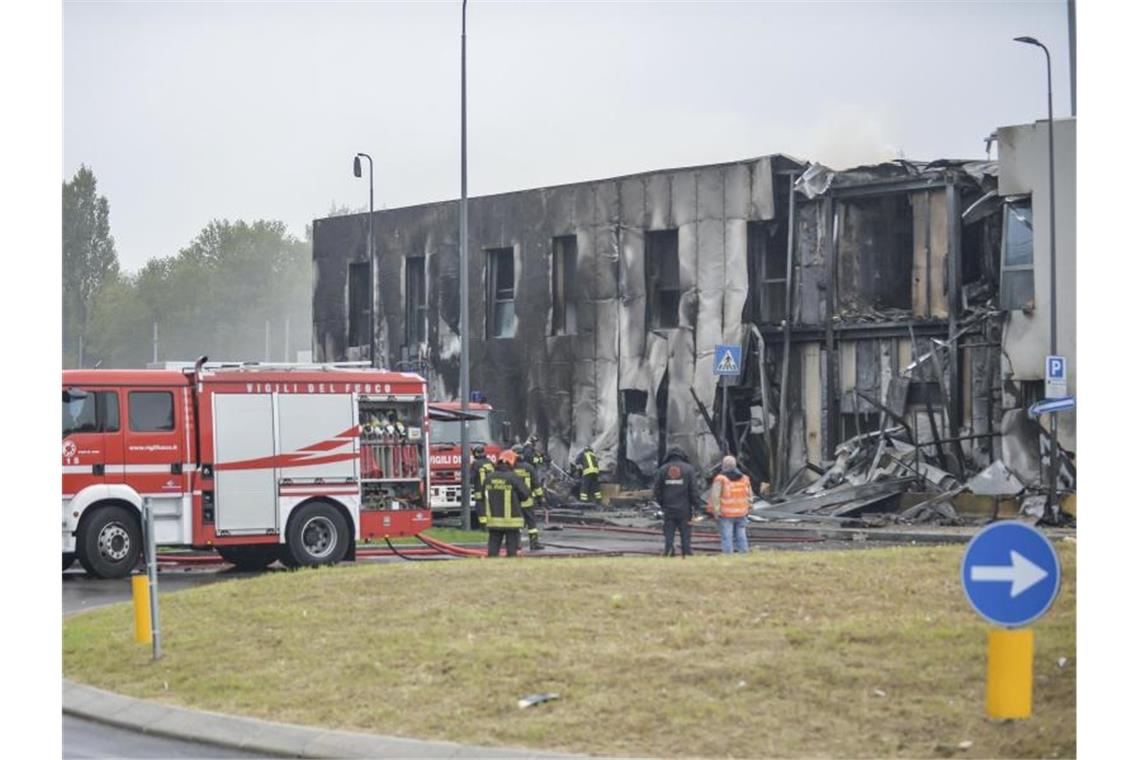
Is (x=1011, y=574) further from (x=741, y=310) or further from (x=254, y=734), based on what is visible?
(x=741, y=310)

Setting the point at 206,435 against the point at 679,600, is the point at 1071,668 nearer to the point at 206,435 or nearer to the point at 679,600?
the point at 679,600

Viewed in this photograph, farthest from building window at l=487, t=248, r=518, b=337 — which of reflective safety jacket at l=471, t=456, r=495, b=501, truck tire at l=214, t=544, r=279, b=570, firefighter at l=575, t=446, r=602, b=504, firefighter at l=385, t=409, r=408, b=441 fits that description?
truck tire at l=214, t=544, r=279, b=570

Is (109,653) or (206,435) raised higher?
(206,435)

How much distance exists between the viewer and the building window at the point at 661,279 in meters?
42.0

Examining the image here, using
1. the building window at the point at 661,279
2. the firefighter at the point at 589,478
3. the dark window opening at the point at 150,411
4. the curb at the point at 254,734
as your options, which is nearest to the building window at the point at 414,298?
the building window at the point at 661,279

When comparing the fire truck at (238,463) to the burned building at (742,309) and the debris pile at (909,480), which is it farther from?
the burned building at (742,309)

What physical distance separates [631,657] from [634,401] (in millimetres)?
29721

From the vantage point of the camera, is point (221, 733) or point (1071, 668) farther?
point (221, 733)

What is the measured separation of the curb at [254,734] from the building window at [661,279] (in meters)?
29.0

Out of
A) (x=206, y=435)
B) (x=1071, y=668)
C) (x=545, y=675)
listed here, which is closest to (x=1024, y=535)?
(x=1071, y=668)

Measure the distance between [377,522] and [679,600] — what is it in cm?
1092

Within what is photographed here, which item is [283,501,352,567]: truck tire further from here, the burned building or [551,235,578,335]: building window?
[551,235,578,335]: building window

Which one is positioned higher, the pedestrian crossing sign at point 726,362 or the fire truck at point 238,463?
the pedestrian crossing sign at point 726,362

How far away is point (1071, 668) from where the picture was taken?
11359mm
